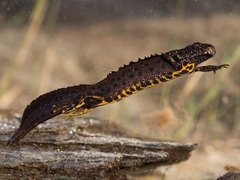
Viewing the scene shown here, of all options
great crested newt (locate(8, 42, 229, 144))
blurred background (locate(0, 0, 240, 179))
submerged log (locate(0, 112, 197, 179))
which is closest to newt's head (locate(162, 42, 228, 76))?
great crested newt (locate(8, 42, 229, 144))

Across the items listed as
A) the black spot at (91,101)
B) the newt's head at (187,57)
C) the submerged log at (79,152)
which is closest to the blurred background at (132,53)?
the submerged log at (79,152)

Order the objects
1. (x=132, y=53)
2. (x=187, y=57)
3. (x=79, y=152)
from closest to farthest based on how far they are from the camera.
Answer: (x=187, y=57) → (x=79, y=152) → (x=132, y=53)

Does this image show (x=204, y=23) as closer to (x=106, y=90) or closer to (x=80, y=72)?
(x=80, y=72)

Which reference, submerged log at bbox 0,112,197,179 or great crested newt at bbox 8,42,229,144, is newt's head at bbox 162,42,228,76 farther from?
submerged log at bbox 0,112,197,179

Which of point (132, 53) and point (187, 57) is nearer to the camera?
point (187, 57)

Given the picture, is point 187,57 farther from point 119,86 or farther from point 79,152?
point 79,152

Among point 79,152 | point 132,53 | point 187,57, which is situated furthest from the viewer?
point 132,53

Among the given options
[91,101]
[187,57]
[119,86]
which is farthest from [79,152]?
[187,57]
